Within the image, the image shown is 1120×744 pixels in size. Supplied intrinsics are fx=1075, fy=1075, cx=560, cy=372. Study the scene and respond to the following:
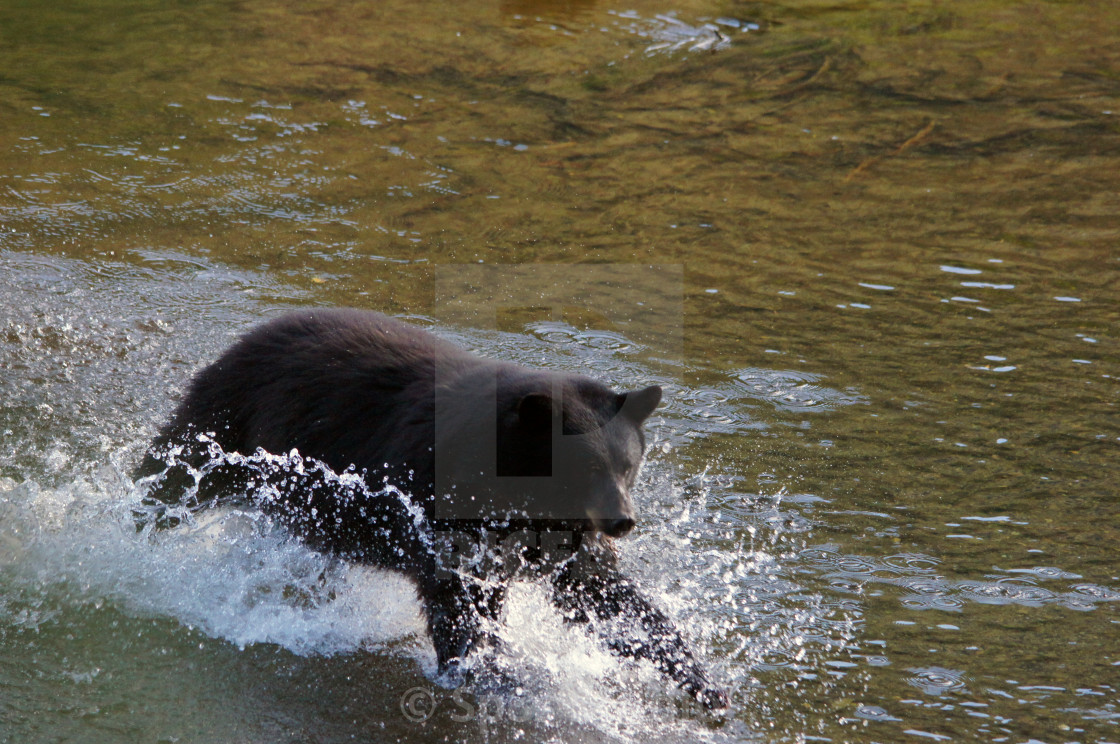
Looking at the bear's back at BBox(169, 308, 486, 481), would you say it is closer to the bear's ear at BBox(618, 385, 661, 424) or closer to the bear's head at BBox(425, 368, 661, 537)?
the bear's head at BBox(425, 368, 661, 537)

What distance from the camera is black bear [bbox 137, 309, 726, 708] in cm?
379

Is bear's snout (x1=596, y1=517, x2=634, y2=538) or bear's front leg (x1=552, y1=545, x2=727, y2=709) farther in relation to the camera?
bear's front leg (x1=552, y1=545, x2=727, y2=709)

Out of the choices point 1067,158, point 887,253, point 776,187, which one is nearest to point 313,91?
point 776,187

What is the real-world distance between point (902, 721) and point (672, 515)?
1.48m

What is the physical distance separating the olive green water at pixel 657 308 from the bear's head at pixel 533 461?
633mm

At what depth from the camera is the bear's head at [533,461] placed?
374 centimetres

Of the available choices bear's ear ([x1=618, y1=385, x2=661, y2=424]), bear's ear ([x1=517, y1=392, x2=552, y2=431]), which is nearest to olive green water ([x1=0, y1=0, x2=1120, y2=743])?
bear's ear ([x1=618, y1=385, x2=661, y2=424])

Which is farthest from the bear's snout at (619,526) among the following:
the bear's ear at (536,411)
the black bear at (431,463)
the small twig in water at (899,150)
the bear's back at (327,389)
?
the small twig in water at (899,150)

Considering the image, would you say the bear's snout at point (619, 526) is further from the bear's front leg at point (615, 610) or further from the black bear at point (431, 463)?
the bear's front leg at point (615, 610)

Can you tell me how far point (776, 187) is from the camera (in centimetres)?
898

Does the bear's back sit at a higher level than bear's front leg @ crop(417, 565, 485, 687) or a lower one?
higher

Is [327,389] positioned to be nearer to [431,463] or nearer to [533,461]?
[431,463]

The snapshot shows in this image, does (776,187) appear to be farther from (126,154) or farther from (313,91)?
(126,154)

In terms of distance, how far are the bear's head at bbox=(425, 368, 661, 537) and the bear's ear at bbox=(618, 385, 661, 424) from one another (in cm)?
10
